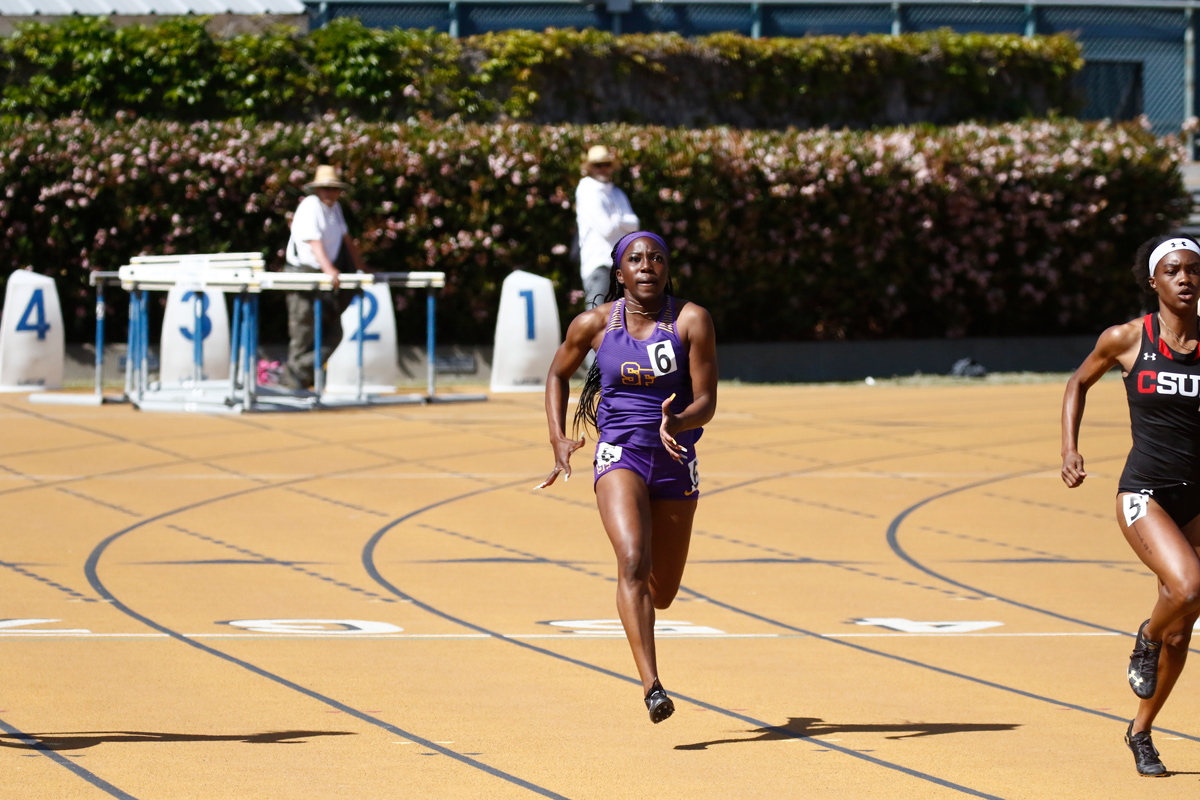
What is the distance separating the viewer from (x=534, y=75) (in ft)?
67.7

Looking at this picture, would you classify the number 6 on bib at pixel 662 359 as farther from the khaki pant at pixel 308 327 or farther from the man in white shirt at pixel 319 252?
the khaki pant at pixel 308 327

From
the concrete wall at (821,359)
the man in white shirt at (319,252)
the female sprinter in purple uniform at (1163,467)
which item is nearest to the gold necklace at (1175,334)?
the female sprinter in purple uniform at (1163,467)

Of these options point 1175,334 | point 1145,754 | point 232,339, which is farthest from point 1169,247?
point 232,339

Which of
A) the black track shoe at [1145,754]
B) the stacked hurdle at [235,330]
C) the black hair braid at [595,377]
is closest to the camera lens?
the black track shoe at [1145,754]

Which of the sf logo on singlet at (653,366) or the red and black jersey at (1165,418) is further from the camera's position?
the sf logo on singlet at (653,366)

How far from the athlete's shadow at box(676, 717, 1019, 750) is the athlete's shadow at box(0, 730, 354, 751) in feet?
4.49

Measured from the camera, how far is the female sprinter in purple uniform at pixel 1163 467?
5102 millimetres

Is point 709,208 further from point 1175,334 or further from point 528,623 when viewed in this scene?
point 1175,334

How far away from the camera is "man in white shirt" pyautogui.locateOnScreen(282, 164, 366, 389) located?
13797mm

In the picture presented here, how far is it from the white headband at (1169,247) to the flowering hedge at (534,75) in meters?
15.0

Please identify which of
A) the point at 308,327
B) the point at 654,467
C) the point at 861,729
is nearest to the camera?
the point at 861,729

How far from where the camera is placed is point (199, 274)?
13.4 meters

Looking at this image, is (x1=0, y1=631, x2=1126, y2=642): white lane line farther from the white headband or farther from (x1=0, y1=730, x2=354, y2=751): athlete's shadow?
the white headband

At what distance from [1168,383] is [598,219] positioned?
858 cm
